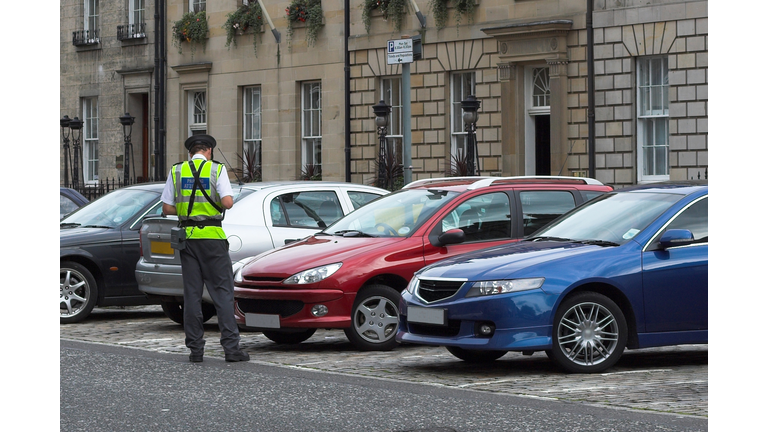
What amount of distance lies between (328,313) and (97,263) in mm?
4455

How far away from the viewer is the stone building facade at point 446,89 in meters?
25.4

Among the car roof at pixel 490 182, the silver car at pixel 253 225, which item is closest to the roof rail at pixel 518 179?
the car roof at pixel 490 182

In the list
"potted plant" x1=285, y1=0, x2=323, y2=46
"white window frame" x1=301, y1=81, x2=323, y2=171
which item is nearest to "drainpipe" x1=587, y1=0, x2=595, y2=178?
"potted plant" x1=285, y1=0, x2=323, y2=46

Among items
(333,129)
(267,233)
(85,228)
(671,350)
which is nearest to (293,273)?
(267,233)

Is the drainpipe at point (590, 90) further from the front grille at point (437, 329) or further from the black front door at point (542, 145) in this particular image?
the front grille at point (437, 329)

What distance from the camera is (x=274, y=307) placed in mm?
11617

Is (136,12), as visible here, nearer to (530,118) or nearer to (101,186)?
(101,186)

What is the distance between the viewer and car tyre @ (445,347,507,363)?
10938mm

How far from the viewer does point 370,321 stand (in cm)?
1182

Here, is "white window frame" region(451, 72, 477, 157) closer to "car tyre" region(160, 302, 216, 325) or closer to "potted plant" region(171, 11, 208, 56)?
"potted plant" region(171, 11, 208, 56)

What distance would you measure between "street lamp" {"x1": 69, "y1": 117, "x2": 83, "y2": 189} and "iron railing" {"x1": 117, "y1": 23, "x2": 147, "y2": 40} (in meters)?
2.79

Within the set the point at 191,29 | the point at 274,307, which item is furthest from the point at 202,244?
the point at 191,29

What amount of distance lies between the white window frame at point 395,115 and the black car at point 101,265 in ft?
50.2

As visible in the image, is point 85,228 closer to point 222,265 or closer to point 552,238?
point 222,265
